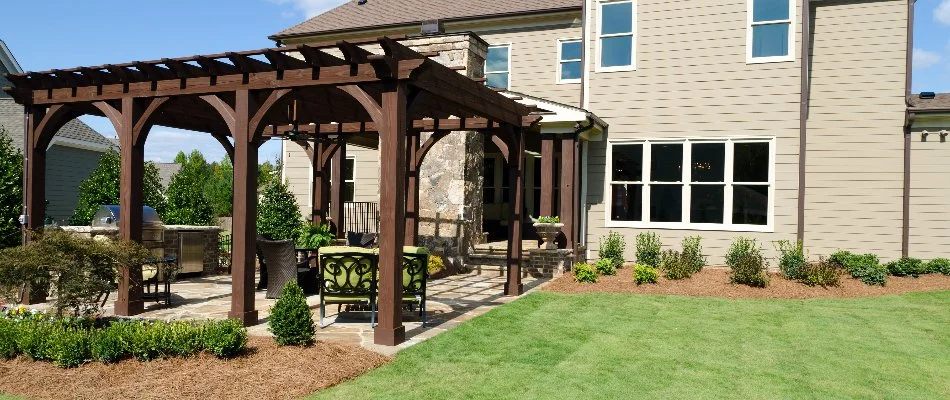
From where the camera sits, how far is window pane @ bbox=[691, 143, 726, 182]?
12.4 m

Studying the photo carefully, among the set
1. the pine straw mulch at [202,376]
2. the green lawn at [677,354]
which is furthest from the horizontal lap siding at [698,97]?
the pine straw mulch at [202,376]

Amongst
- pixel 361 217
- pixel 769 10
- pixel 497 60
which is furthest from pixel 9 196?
pixel 769 10

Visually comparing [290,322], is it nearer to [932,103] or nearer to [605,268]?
[605,268]

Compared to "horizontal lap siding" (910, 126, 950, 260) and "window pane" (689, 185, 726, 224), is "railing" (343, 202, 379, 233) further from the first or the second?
"horizontal lap siding" (910, 126, 950, 260)

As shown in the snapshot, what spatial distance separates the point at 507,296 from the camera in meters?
9.38

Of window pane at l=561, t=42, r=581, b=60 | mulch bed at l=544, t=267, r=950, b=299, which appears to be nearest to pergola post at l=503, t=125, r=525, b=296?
mulch bed at l=544, t=267, r=950, b=299

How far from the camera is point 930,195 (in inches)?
460

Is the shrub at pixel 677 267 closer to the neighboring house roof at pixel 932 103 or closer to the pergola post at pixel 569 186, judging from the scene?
the pergola post at pixel 569 186

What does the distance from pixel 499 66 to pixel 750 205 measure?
6.39 m

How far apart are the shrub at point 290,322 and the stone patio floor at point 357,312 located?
55 centimetres

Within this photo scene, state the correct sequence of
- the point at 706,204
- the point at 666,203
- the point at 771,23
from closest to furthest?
the point at 771,23 < the point at 706,204 < the point at 666,203

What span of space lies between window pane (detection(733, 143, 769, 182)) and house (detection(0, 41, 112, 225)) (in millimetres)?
16954

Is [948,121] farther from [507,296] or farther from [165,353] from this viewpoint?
[165,353]

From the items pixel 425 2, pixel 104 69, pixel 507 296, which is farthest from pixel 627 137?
pixel 104 69
